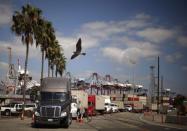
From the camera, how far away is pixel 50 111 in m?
27.1

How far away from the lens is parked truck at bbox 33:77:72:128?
27.1m

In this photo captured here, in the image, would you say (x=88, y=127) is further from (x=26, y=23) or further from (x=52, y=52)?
(x=52, y=52)

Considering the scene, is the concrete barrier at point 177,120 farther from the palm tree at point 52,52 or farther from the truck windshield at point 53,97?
the palm tree at point 52,52

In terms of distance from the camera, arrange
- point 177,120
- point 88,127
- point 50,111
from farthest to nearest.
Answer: point 177,120 → point 88,127 → point 50,111

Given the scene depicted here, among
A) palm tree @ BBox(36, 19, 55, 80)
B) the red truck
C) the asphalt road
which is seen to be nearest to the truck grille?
the asphalt road

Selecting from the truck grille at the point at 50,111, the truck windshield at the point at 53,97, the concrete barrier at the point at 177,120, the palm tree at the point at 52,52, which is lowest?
the concrete barrier at the point at 177,120

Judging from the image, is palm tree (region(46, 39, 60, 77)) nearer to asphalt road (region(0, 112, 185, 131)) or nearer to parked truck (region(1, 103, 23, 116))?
parked truck (region(1, 103, 23, 116))

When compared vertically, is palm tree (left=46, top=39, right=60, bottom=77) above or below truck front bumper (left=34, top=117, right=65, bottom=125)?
above

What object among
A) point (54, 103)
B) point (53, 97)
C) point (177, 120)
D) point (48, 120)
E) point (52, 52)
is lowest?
point (177, 120)

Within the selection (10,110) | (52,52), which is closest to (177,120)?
(10,110)

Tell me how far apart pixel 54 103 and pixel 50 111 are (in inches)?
34.1

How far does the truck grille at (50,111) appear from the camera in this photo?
2705cm

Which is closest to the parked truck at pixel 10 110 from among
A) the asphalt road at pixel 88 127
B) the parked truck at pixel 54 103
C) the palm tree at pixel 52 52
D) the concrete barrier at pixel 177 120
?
the palm tree at pixel 52 52

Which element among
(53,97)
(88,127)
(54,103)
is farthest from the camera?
(88,127)
